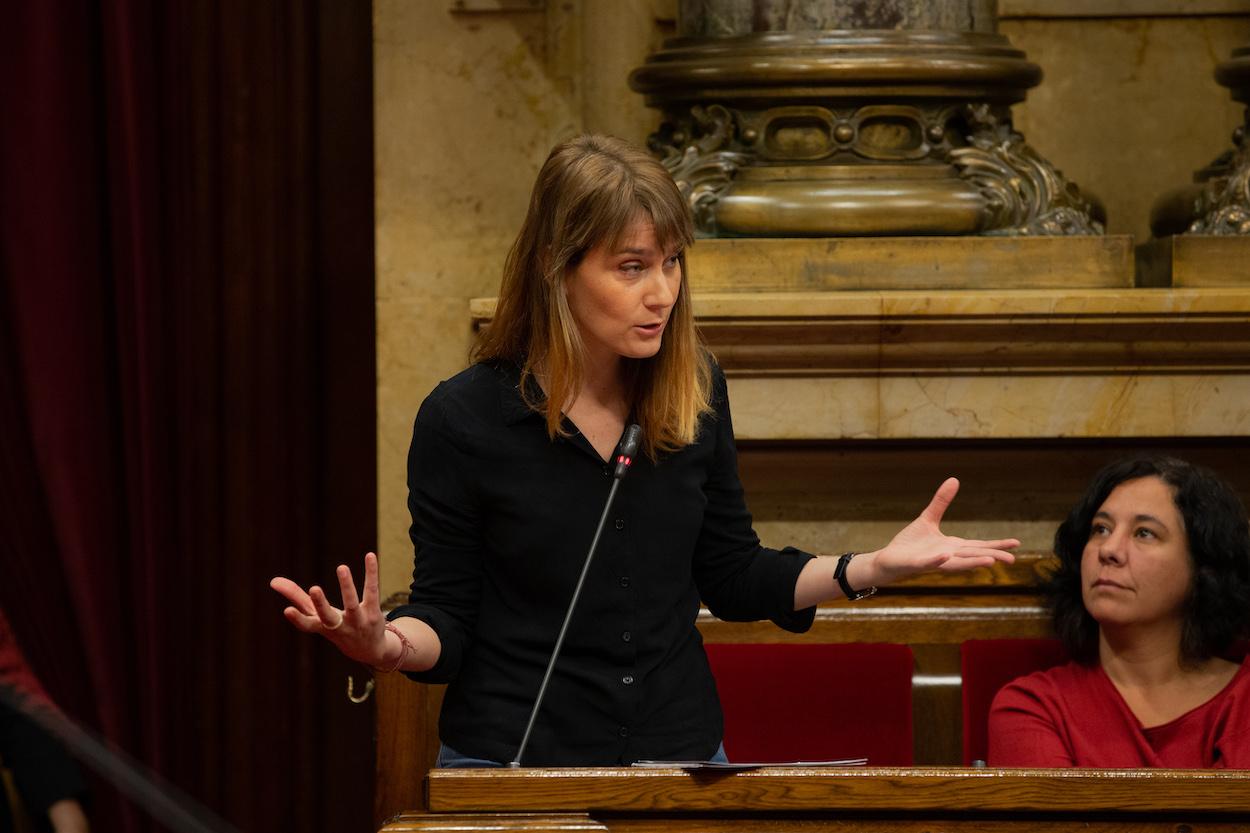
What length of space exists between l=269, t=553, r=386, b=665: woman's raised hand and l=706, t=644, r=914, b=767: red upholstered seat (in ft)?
3.31

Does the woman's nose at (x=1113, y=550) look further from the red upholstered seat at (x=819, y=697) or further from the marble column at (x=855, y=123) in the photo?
the marble column at (x=855, y=123)

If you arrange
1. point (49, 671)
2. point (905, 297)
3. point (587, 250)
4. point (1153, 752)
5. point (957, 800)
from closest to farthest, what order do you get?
point (957, 800) → point (587, 250) → point (1153, 752) → point (905, 297) → point (49, 671)

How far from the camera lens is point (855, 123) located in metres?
3.30

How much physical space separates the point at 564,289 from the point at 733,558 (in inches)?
15.8

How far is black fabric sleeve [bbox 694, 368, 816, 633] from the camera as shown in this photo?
215 cm

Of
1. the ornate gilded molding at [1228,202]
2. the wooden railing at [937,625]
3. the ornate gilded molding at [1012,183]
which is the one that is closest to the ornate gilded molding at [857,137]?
the ornate gilded molding at [1012,183]

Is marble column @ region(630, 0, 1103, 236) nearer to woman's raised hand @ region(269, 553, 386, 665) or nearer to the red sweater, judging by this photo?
the red sweater

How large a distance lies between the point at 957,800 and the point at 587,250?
2.39ft

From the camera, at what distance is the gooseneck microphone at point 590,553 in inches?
74.8

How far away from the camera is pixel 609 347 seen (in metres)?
2.06

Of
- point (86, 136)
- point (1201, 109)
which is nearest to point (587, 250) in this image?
point (86, 136)

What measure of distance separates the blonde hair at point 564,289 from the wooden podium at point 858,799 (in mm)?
435

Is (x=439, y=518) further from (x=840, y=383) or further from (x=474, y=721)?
(x=840, y=383)

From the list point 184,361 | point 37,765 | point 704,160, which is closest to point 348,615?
point 37,765
